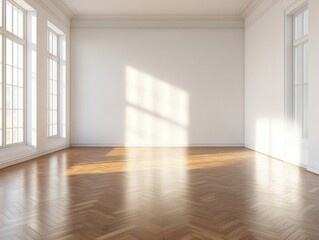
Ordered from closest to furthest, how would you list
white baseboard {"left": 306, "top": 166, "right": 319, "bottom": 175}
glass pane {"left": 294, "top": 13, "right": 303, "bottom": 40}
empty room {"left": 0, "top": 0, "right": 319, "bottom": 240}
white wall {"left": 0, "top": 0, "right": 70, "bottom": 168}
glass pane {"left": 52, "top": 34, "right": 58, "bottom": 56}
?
empty room {"left": 0, "top": 0, "right": 319, "bottom": 240} < white baseboard {"left": 306, "top": 166, "right": 319, "bottom": 175} < glass pane {"left": 294, "top": 13, "right": 303, "bottom": 40} < white wall {"left": 0, "top": 0, "right": 70, "bottom": 168} < glass pane {"left": 52, "top": 34, "right": 58, "bottom": 56}

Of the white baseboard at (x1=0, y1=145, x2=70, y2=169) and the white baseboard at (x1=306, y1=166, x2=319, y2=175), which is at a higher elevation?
the white baseboard at (x1=0, y1=145, x2=70, y2=169)

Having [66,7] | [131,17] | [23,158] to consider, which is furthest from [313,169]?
[66,7]

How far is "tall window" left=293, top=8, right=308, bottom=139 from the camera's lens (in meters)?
6.16

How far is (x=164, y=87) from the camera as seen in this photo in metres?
9.82

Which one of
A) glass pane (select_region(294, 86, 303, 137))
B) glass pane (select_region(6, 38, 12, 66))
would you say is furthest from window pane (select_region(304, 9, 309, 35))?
glass pane (select_region(6, 38, 12, 66))

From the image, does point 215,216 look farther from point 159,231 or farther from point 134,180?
point 134,180

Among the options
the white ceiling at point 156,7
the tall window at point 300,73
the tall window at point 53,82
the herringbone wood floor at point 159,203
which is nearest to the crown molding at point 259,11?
the white ceiling at point 156,7

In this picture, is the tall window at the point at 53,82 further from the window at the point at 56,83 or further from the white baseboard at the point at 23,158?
the white baseboard at the point at 23,158

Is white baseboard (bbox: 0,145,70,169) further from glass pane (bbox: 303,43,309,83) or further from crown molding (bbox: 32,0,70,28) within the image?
glass pane (bbox: 303,43,309,83)

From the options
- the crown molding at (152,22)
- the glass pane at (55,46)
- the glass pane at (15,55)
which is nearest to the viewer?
the glass pane at (15,55)

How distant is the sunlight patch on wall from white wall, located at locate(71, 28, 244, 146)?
0.11ft

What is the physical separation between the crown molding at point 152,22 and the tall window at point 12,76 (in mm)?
2835

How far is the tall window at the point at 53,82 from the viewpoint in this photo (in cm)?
872

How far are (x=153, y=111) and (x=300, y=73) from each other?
15.5 feet
